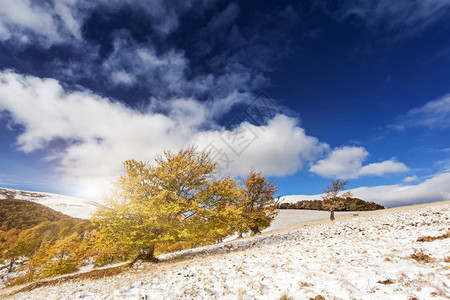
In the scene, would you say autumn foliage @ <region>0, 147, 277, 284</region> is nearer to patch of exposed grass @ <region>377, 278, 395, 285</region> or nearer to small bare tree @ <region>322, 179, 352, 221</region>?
patch of exposed grass @ <region>377, 278, 395, 285</region>

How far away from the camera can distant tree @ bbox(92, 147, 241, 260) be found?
41.7ft

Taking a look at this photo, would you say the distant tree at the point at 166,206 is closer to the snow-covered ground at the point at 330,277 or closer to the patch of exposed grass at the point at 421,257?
the snow-covered ground at the point at 330,277

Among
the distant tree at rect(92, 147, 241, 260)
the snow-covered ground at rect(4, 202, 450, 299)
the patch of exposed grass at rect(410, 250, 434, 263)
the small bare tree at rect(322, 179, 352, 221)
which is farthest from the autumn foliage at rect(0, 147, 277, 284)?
the small bare tree at rect(322, 179, 352, 221)

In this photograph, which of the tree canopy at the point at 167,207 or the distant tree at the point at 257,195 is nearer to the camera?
the tree canopy at the point at 167,207

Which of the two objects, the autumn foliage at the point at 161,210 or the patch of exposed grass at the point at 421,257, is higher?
the autumn foliage at the point at 161,210

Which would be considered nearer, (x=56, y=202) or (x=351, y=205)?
(x=351, y=205)

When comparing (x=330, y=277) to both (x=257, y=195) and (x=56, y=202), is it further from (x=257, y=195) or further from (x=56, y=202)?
(x=56, y=202)

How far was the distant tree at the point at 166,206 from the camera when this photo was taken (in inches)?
501

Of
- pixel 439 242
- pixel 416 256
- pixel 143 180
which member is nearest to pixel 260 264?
pixel 416 256

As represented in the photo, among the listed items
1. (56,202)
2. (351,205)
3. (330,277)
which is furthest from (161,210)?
(56,202)

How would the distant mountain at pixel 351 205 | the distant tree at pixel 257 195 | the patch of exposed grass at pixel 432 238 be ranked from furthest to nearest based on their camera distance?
the distant mountain at pixel 351 205 < the distant tree at pixel 257 195 < the patch of exposed grass at pixel 432 238

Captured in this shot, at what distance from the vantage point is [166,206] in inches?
526

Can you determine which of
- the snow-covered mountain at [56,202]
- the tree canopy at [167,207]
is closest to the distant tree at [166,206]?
the tree canopy at [167,207]

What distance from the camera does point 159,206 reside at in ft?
41.1
